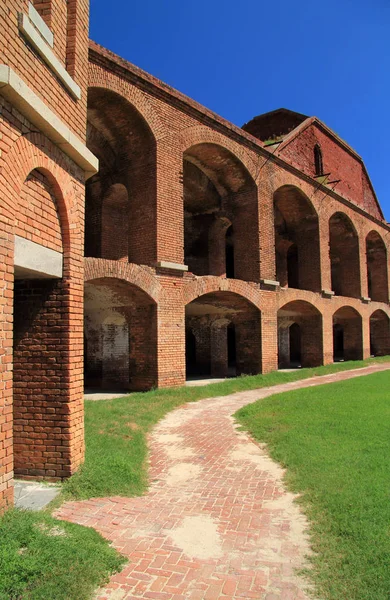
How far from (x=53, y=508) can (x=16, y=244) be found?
255 cm

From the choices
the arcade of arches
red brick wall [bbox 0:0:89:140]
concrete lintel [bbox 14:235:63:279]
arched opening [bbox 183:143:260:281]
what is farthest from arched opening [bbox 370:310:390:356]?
concrete lintel [bbox 14:235:63:279]

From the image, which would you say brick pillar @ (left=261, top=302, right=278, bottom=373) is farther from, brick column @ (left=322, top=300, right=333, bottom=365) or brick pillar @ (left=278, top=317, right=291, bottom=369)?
brick column @ (left=322, top=300, right=333, bottom=365)

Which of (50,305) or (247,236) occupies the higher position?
(247,236)

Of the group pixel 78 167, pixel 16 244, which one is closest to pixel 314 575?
pixel 16 244

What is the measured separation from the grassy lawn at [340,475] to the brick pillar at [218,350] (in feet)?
21.9

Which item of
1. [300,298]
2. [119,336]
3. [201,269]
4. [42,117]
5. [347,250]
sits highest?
[347,250]

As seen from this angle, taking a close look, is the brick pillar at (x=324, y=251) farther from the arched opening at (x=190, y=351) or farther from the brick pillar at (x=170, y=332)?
the brick pillar at (x=170, y=332)

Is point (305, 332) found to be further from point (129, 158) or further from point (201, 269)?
point (129, 158)

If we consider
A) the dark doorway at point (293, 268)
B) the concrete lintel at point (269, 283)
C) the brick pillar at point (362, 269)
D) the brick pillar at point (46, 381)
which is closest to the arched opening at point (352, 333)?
the brick pillar at point (362, 269)

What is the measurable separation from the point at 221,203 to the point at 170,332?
657 cm

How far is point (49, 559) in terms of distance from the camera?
3.12 m

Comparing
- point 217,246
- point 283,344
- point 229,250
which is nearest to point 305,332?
point 283,344

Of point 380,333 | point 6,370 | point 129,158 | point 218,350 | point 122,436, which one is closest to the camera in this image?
point 6,370

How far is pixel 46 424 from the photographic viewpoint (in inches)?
200
